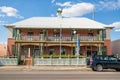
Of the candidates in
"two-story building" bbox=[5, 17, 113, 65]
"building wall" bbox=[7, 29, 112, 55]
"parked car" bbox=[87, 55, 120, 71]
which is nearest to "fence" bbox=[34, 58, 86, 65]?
"two-story building" bbox=[5, 17, 113, 65]

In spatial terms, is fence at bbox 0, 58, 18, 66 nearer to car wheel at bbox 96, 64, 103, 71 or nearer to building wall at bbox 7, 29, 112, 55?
building wall at bbox 7, 29, 112, 55

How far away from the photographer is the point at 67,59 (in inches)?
1259

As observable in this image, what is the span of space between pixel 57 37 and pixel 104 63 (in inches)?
552

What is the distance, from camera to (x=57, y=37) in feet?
124

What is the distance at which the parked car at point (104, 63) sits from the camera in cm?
2492

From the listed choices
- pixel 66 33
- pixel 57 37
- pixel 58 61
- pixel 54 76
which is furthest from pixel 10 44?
pixel 54 76

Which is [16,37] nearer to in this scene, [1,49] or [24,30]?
[24,30]

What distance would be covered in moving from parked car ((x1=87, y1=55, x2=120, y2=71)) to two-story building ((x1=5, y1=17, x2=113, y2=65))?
10680 mm

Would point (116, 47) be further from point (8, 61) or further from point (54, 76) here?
point (54, 76)

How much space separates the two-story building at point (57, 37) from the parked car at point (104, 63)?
10.7m

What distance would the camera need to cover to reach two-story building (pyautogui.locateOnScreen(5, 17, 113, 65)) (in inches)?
1439

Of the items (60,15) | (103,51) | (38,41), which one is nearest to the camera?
(38,41)

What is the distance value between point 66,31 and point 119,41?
1144cm

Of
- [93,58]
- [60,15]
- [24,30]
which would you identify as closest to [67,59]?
[93,58]
